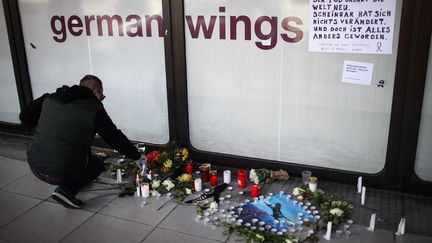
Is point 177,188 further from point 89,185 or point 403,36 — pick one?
point 403,36

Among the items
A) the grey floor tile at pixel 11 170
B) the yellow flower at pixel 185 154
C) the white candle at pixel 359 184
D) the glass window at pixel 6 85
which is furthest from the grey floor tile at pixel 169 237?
the glass window at pixel 6 85

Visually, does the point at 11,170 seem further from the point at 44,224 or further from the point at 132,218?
the point at 132,218

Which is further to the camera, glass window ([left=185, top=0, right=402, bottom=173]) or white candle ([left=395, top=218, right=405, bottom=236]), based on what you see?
glass window ([left=185, top=0, right=402, bottom=173])

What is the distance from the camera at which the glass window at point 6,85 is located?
6113mm

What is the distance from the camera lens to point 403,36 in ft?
12.7

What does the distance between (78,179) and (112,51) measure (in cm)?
186

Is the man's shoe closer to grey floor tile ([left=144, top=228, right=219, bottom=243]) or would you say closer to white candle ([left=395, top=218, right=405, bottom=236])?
grey floor tile ([left=144, top=228, right=219, bottom=243])

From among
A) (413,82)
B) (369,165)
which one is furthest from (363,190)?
(413,82)

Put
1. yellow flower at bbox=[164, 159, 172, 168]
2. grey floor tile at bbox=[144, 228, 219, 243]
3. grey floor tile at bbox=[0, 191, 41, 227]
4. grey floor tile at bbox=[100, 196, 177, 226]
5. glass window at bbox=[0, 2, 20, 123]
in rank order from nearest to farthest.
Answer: grey floor tile at bbox=[144, 228, 219, 243]
grey floor tile at bbox=[100, 196, 177, 226]
grey floor tile at bbox=[0, 191, 41, 227]
yellow flower at bbox=[164, 159, 172, 168]
glass window at bbox=[0, 2, 20, 123]

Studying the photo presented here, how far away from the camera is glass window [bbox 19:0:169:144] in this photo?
5.07 metres

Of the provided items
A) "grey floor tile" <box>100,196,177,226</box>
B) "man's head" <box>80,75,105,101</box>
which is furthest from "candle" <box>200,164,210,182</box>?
"man's head" <box>80,75,105,101</box>

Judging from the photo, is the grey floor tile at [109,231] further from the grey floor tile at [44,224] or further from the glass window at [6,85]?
the glass window at [6,85]

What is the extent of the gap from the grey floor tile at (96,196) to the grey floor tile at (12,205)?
0.23 m

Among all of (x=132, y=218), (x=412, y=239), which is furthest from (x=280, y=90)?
(x=132, y=218)
